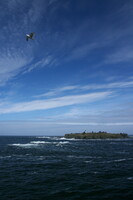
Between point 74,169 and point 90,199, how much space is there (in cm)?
1576

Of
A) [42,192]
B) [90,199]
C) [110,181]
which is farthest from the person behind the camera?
[110,181]

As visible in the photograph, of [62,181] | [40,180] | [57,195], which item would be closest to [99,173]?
[62,181]

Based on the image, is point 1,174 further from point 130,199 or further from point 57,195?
point 130,199

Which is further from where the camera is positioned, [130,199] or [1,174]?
[1,174]

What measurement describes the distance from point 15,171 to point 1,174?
2.95 meters

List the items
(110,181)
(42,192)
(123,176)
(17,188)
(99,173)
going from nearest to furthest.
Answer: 1. (42,192)
2. (17,188)
3. (110,181)
4. (123,176)
5. (99,173)

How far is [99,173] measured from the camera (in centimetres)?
3491

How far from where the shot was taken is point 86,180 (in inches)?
1208

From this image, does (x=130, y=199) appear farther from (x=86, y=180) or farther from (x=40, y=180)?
(x=40, y=180)

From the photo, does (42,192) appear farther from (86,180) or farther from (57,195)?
(86,180)

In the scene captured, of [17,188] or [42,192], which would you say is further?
[17,188]

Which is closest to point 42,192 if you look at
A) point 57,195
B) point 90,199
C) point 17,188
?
point 57,195

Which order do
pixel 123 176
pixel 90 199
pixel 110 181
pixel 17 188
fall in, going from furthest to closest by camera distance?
pixel 123 176 → pixel 110 181 → pixel 17 188 → pixel 90 199

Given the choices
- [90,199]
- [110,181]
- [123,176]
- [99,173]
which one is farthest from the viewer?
[99,173]
